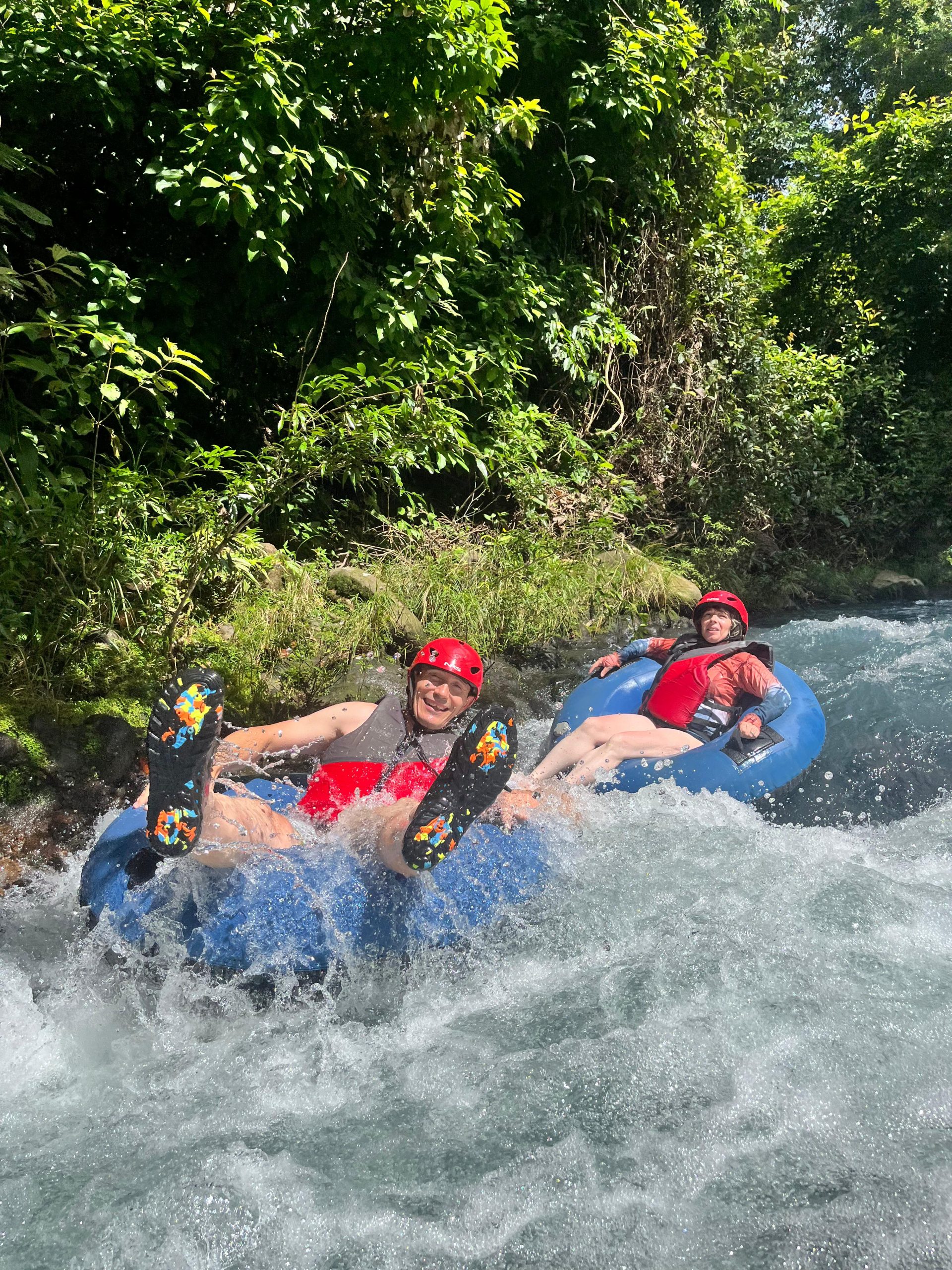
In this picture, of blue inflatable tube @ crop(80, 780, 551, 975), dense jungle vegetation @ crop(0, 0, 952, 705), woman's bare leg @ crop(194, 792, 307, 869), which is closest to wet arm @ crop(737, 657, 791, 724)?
dense jungle vegetation @ crop(0, 0, 952, 705)

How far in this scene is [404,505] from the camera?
6727mm

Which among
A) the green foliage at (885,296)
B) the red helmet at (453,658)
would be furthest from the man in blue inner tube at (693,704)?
the green foliage at (885,296)

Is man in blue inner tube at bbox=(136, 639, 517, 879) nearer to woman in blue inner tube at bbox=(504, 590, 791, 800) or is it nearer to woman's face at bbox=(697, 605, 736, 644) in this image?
woman in blue inner tube at bbox=(504, 590, 791, 800)

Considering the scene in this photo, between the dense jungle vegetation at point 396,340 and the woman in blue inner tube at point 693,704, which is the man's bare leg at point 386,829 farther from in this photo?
the dense jungle vegetation at point 396,340

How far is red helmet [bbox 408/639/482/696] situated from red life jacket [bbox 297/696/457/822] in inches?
9.1

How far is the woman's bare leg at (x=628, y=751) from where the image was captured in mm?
3943

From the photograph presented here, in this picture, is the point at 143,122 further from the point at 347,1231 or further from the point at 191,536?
the point at 347,1231

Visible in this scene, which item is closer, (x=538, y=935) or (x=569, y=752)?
(x=538, y=935)

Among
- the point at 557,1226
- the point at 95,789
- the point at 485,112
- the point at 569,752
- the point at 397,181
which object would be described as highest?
the point at 485,112

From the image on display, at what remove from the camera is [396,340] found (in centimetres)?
550

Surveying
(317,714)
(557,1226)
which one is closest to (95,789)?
(317,714)

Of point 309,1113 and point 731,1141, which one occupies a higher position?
point 731,1141

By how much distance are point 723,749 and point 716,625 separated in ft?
2.66

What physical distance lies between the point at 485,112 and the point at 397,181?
83 cm
